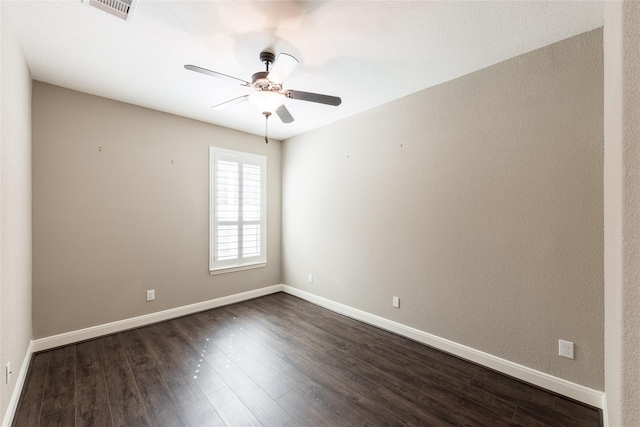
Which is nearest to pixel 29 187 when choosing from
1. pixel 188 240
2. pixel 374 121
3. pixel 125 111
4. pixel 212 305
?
pixel 125 111

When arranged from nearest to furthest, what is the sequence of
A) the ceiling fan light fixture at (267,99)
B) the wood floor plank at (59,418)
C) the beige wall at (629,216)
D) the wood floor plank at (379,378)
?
the beige wall at (629,216), the wood floor plank at (59,418), the wood floor plank at (379,378), the ceiling fan light fixture at (267,99)

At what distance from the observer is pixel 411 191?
2.96m

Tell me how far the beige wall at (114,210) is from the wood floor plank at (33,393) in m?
0.34

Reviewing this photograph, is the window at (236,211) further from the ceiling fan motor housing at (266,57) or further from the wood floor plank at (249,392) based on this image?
the ceiling fan motor housing at (266,57)

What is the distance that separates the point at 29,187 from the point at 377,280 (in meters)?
3.69

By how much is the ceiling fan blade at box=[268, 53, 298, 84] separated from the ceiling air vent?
90 cm

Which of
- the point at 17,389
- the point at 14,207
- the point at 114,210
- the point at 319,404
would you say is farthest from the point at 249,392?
the point at 114,210

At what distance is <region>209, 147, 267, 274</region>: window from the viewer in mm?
3953

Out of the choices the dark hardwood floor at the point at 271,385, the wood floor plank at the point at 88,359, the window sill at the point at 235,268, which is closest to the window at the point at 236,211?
the window sill at the point at 235,268

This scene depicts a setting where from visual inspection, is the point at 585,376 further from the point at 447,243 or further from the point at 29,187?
the point at 29,187

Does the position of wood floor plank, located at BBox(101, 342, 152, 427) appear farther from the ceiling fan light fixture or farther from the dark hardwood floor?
the ceiling fan light fixture

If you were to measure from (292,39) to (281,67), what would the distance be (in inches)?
15.1

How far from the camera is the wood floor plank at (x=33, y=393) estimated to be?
178 cm

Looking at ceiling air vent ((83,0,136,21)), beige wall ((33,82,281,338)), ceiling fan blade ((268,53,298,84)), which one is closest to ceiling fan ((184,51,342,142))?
ceiling fan blade ((268,53,298,84))
